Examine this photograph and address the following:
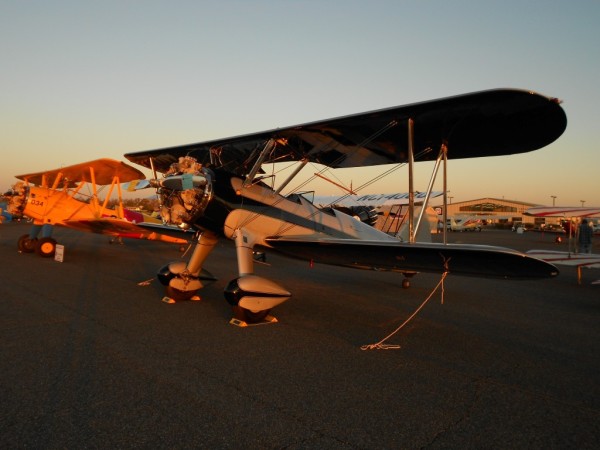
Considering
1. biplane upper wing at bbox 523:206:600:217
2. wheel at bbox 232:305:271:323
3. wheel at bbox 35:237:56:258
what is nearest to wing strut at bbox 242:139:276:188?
wheel at bbox 232:305:271:323

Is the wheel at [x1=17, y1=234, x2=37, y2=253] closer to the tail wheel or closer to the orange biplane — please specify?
the orange biplane

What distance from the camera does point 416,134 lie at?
6477 millimetres

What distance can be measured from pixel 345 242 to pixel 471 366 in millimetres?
2140

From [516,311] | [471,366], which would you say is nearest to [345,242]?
[471,366]

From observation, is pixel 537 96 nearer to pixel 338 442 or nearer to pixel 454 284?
pixel 338 442

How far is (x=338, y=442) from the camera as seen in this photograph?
2.71m

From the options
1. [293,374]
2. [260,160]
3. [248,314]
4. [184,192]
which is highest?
[260,160]

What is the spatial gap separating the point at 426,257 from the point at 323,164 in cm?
340

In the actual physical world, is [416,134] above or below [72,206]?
above

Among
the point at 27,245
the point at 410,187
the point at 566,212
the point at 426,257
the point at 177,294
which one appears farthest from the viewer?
the point at 27,245

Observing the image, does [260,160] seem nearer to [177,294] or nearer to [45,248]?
[177,294]

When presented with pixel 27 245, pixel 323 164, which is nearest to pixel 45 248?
pixel 27 245

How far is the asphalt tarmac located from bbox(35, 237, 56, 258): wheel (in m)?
5.57

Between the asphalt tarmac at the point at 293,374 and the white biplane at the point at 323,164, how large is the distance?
92 centimetres
